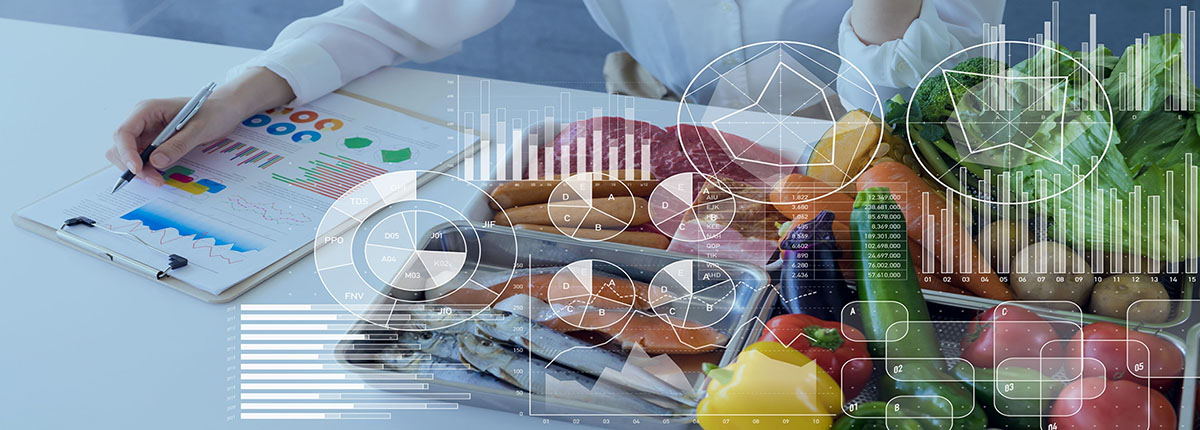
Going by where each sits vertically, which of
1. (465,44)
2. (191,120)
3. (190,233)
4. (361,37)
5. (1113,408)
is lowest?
(1113,408)

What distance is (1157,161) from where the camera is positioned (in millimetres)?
498

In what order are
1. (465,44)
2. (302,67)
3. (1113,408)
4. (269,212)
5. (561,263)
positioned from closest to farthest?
1. (1113,408)
2. (561,263)
3. (269,212)
4. (302,67)
5. (465,44)

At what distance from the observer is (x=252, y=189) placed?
69 cm

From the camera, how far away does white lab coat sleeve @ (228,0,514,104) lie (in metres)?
0.81

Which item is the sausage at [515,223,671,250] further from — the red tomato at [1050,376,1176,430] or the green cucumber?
the red tomato at [1050,376,1176,430]

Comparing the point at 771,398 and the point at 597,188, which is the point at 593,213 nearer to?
the point at 597,188

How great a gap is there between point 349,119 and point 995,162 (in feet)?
1.81

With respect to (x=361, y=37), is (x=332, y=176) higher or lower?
lower

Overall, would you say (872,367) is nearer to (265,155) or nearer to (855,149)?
(855,149)
